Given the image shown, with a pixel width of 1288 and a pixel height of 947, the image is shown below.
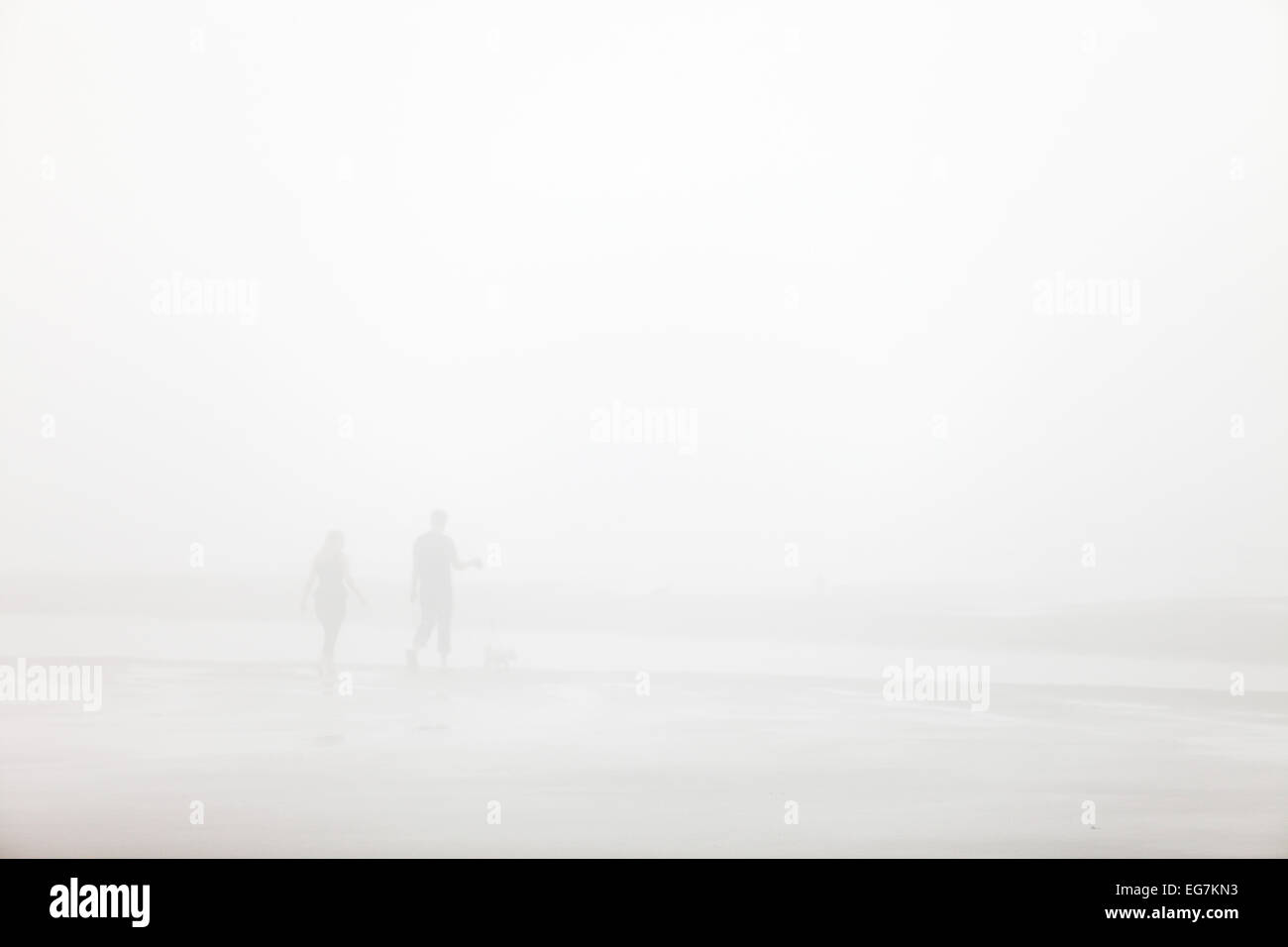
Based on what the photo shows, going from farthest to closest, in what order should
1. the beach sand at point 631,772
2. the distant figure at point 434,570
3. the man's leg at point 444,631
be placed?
the man's leg at point 444,631
the distant figure at point 434,570
the beach sand at point 631,772

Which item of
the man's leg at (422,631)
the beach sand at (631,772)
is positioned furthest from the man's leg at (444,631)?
the beach sand at (631,772)

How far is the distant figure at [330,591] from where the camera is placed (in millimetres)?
14758

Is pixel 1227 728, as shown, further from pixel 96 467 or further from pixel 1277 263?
pixel 96 467

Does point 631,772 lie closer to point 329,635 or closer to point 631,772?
point 631,772

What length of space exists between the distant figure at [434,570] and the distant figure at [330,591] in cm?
71

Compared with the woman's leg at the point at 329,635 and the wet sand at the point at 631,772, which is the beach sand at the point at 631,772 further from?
the woman's leg at the point at 329,635

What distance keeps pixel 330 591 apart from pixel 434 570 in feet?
3.92

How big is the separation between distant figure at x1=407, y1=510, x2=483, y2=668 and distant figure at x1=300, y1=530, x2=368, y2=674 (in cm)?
71

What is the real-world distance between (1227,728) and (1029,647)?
2.46 metres

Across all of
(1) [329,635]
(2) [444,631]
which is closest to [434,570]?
(2) [444,631]

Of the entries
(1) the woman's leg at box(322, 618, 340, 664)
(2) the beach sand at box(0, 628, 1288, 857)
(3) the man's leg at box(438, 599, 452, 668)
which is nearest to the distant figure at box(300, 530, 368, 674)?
(1) the woman's leg at box(322, 618, 340, 664)

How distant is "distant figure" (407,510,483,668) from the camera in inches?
580
